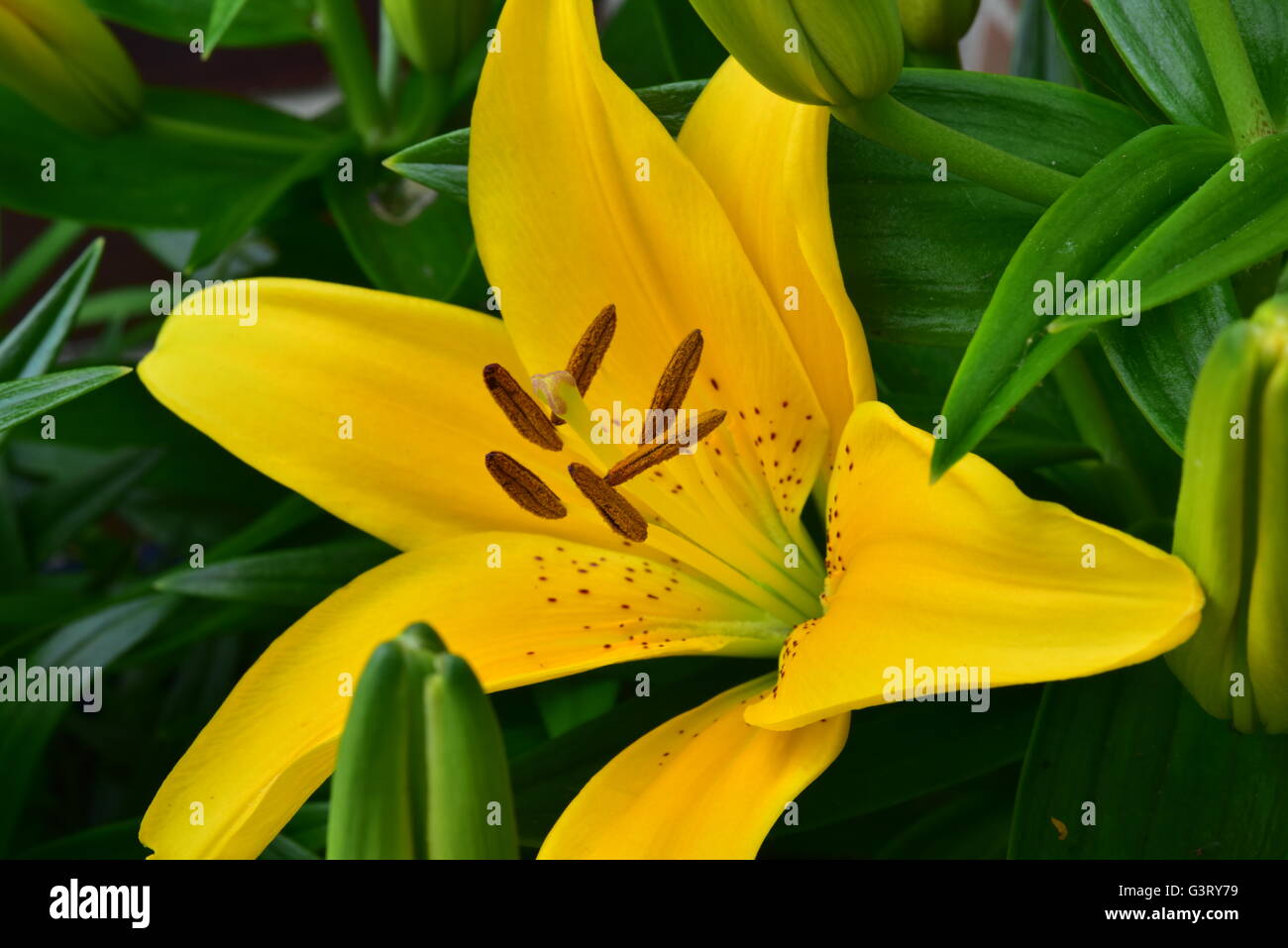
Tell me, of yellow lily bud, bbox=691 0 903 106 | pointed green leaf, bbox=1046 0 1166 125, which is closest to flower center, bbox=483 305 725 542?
yellow lily bud, bbox=691 0 903 106

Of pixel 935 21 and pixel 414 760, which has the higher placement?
pixel 935 21

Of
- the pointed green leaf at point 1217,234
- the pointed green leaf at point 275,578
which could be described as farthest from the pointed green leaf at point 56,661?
the pointed green leaf at point 1217,234

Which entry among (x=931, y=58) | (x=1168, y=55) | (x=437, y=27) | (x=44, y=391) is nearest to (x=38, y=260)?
(x=437, y=27)

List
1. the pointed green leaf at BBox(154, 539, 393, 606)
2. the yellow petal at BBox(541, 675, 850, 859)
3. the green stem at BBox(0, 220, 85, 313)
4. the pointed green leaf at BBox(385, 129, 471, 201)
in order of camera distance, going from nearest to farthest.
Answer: the yellow petal at BBox(541, 675, 850, 859)
the pointed green leaf at BBox(385, 129, 471, 201)
the pointed green leaf at BBox(154, 539, 393, 606)
the green stem at BBox(0, 220, 85, 313)

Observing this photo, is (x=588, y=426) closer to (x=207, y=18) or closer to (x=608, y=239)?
(x=608, y=239)

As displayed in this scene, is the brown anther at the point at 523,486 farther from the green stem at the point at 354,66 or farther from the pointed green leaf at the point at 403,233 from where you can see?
the green stem at the point at 354,66

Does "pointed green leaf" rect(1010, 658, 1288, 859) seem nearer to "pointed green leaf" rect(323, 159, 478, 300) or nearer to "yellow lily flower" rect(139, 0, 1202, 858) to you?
"yellow lily flower" rect(139, 0, 1202, 858)

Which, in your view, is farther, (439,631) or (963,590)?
(439,631)
